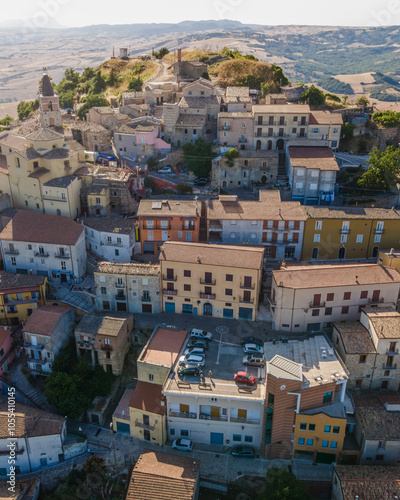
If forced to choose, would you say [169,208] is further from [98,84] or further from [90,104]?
[98,84]

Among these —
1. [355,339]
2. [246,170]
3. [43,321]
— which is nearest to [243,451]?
[355,339]

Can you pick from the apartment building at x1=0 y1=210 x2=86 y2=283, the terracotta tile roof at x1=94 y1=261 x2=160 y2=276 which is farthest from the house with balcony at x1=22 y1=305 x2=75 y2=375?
the apartment building at x1=0 y1=210 x2=86 y2=283

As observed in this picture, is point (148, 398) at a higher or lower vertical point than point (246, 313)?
lower

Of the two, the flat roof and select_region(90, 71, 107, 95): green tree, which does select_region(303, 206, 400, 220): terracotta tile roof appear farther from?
select_region(90, 71, 107, 95): green tree

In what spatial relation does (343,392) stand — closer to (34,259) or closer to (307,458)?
(307,458)

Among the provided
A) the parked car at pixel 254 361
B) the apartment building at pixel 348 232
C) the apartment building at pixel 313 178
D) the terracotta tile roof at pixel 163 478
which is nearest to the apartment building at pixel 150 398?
the terracotta tile roof at pixel 163 478

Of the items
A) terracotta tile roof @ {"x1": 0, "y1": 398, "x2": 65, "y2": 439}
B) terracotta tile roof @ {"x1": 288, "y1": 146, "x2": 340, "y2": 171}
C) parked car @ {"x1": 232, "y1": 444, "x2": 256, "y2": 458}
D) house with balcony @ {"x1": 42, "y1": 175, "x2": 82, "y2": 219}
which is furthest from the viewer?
terracotta tile roof @ {"x1": 288, "y1": 146, "x2": 340, "y2": 171}

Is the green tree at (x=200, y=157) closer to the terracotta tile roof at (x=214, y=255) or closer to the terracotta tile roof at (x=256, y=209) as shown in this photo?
the terracotta tile roof at (x=256, y=209)
